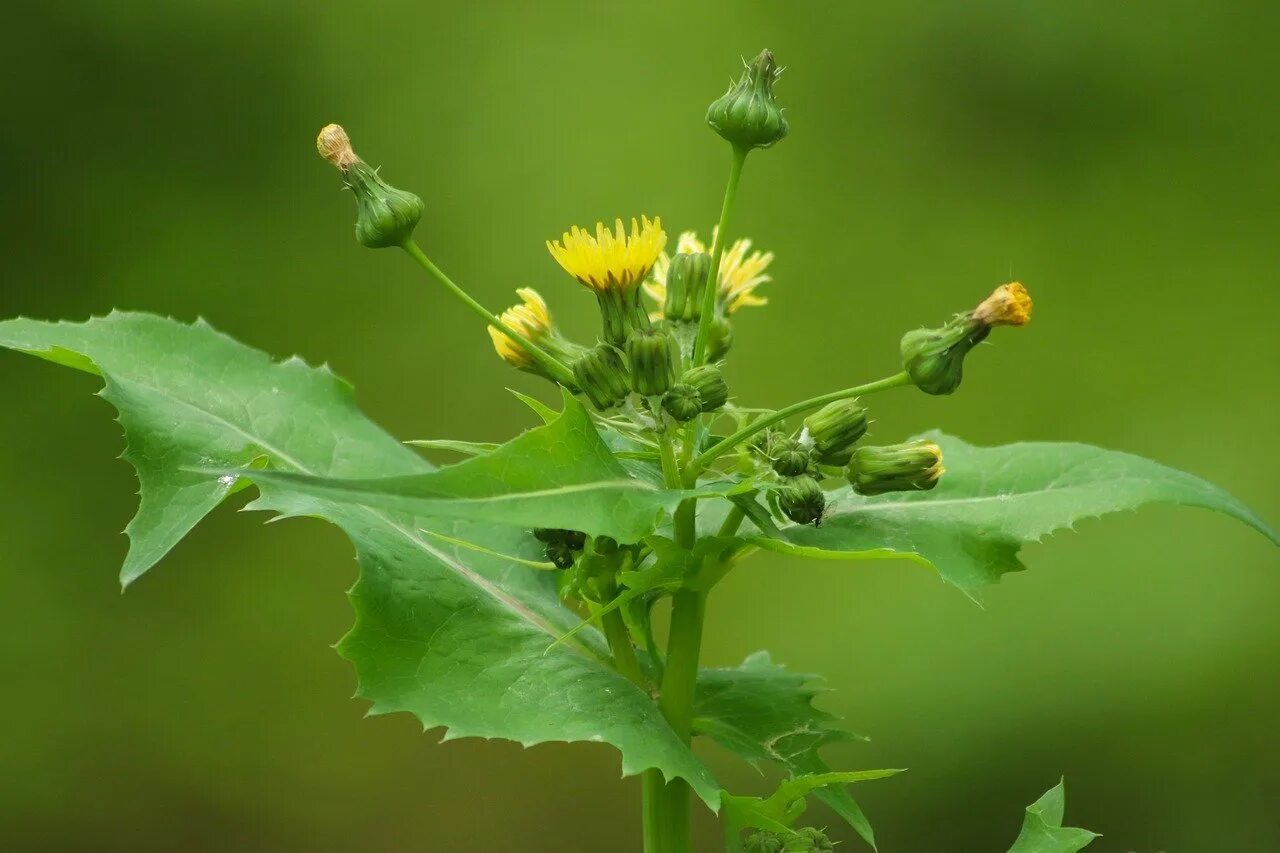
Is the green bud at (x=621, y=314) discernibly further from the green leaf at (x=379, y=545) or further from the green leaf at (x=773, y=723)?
the green leaf at (x=773, y=723)

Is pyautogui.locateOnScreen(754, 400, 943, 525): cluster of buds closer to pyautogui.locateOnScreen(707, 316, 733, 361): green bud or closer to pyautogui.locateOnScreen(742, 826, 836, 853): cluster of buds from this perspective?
pyautogui.locateOnScreen(707, 316, 733, 361): green bud

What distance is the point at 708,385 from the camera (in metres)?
0.93

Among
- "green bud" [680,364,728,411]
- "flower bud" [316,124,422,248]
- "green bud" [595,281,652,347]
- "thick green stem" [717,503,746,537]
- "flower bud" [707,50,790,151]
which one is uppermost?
"flower bud" [707,50,790,151]

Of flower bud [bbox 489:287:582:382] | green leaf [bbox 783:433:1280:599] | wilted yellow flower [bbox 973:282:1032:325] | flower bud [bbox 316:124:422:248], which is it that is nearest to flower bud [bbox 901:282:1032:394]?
wilted yellow flower [bbox 973:282:1032:325]

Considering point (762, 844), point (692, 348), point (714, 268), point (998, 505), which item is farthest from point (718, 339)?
point (762, 844)

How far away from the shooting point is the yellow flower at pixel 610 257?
3.16ft

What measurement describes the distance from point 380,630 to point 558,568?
0.14m

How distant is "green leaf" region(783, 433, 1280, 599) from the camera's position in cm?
101

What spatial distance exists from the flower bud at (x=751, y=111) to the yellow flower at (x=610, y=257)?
0.09m

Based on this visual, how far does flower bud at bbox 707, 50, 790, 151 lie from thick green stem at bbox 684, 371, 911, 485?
0.19 meters

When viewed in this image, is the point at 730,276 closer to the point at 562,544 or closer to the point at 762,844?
the point at 562,544

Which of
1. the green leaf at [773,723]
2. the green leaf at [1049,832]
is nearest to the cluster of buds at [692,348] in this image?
the green leaf at [773,723]

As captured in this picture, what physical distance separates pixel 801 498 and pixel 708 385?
0.11 metres

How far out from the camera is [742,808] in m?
0.96
